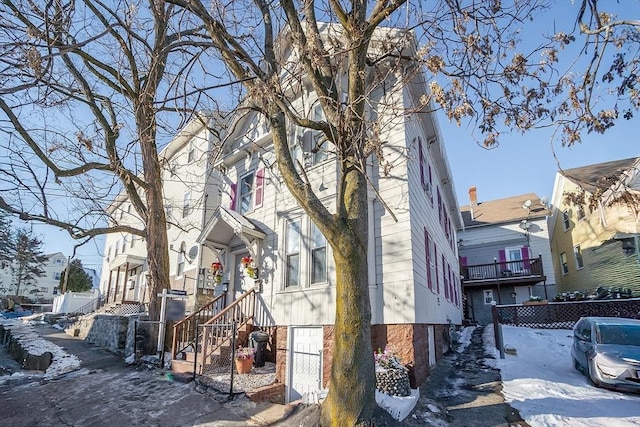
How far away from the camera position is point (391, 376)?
19.3 ft

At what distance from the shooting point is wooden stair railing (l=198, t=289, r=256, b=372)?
27.6 ft

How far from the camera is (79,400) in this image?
273 inches

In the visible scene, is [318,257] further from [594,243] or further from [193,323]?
[594,243]

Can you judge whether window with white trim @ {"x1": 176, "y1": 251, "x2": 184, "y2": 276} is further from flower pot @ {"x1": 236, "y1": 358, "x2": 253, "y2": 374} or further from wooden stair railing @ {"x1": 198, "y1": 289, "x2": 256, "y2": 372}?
flower pot @ {"x1": 236, "y1": 358, "x2": 253, "y2": 374}

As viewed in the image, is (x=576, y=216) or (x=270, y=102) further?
(x=576, y=216)

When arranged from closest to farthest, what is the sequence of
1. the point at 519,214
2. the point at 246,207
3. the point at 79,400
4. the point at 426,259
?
1. the point at 79,400
2. the point at 426,259
3. the point at 246,207
4. the point at 519,214

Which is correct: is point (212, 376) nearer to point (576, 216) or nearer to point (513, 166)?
point (513, 166)

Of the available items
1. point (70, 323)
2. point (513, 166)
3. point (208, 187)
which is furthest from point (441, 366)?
point (70, 323)

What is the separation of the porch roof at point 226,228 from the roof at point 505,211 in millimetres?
18554

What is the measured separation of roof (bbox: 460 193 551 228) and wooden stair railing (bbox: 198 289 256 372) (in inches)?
749

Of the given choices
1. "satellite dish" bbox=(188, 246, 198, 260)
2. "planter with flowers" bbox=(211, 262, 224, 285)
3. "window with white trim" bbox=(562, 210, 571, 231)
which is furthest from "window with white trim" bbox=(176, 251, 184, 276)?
"window with white trim" bbox=(562, 210, 571, 231)

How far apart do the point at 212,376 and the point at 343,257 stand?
4797mm

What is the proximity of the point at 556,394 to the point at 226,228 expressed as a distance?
8.98 metres

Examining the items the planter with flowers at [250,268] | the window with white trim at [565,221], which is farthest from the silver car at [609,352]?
the window with white trim at [565,221]
